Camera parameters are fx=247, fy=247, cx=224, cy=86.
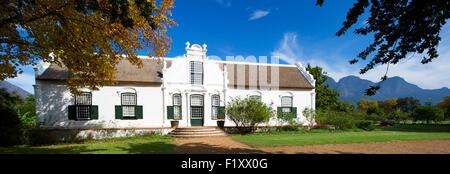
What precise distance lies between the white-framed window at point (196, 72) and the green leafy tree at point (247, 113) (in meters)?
3.09

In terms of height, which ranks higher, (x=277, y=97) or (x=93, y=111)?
(x=277, y=97)

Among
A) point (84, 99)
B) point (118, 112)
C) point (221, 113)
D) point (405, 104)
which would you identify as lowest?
point (405, 104)

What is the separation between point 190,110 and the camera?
19.0 metres

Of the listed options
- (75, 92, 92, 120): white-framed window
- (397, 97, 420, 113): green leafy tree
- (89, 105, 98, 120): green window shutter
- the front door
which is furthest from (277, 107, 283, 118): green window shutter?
(397, 97, 420, 113): green leafy tree

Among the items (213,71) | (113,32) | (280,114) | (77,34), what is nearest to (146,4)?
(113,32)

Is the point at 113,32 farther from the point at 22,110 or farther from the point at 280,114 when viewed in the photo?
the point at 22,110

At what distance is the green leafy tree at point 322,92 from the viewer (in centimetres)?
2877

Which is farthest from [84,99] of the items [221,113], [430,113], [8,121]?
[430,113]

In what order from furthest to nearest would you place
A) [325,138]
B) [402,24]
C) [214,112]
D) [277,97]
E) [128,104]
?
1. [277,97]
2. [214,112]
3. [128,104]
4. [325,138]
5. [402,24]

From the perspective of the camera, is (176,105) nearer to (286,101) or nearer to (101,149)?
(101,149)

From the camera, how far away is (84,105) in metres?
16.8

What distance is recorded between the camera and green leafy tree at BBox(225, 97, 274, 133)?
56.7ft

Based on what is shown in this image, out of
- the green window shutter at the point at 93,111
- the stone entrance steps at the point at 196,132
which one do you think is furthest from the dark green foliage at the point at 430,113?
the green window shutter at the point at 93,111

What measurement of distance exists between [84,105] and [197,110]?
7.86m
